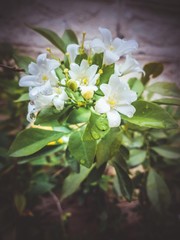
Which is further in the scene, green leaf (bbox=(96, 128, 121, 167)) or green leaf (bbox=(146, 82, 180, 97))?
green leaf (bbox=(146, 82, 180, 97))

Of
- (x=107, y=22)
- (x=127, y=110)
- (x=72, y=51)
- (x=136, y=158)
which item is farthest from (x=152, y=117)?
(x=107, y=22)

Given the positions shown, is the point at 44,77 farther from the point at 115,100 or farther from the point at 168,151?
the point at 168,151

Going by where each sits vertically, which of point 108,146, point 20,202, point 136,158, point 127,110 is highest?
point 127,110

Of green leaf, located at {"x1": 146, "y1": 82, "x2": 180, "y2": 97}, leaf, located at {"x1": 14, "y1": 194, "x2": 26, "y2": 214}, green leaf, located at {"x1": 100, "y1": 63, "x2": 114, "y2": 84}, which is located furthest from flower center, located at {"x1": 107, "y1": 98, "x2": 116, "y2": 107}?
leaf, located at {"x1": 14, "y1": 194, "x2": 26, "y2": 214}

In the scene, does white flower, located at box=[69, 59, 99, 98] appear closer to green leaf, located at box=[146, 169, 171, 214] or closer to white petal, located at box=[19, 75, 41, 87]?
white petal, located at box=[19, 75, 41, 87]

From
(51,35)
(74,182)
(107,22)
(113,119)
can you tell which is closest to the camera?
(113,119)

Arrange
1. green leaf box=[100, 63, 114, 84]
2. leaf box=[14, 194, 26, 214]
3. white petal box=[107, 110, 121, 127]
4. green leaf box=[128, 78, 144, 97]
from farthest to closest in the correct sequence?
1. leaf box=[14, 194, 26, 214]
2. green leaf box=[128, 78, 144, 97]
3. green leaf box=[100, 63, 114, 84]
4. white petal box=[107, 110, 121, 127]

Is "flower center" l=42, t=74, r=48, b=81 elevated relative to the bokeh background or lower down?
lower down
